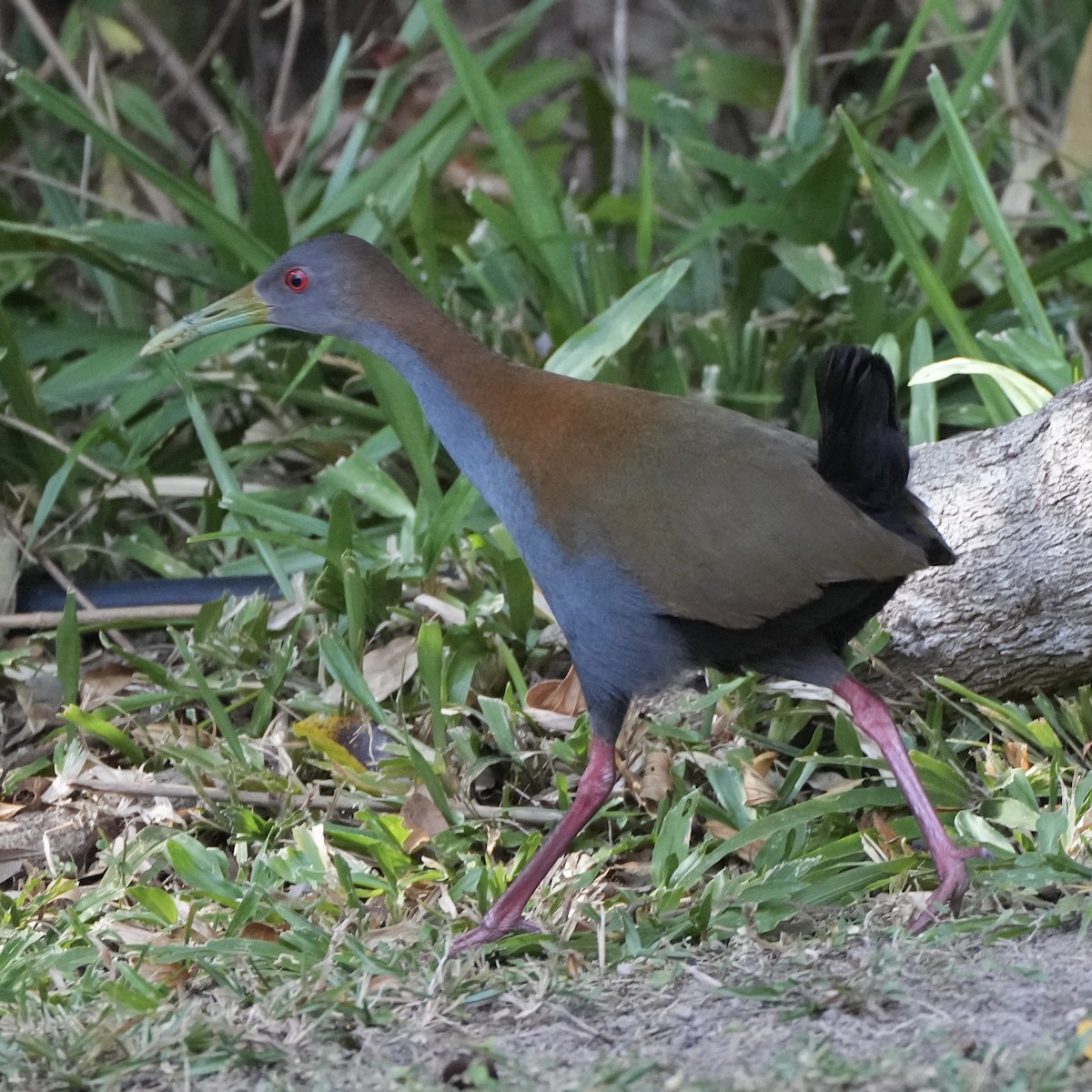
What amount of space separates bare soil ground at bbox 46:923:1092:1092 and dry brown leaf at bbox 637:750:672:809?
0.74 metres

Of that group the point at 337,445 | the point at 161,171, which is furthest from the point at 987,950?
the point at 161,171

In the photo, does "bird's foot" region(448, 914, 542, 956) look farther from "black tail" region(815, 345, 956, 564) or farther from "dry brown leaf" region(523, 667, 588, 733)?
"black tail" region(815, 345, 956, 564)

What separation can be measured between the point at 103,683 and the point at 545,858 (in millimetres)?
1447

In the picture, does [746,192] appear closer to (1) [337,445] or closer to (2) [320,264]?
(1) [337,445]

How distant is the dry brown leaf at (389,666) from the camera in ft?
11.4

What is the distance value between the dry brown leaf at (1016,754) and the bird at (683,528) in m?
0.43

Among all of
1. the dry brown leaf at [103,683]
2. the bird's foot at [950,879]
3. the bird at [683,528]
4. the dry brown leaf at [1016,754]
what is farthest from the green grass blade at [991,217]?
the dry brown leaf at [103,683]

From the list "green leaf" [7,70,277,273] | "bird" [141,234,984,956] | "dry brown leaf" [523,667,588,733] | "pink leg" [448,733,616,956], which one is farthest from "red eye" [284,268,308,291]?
"green leaf" [7,70,277,273]

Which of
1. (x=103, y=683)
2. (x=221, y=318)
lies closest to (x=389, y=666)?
(x=103, y=683)

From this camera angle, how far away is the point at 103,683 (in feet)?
12.1

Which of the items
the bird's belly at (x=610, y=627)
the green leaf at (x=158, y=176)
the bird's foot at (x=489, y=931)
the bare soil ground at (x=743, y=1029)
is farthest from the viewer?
the green leaf at (x=158, y=176)

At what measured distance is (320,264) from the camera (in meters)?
3.14

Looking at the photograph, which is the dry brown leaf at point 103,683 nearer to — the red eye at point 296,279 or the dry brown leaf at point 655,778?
the red eye at point 296,279

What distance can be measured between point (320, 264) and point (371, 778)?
1040mm
